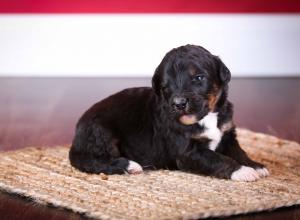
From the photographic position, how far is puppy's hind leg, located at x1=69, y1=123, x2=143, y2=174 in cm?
298

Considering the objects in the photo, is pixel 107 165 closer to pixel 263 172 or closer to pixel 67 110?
pixel 263 172

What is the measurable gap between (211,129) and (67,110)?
2194mm

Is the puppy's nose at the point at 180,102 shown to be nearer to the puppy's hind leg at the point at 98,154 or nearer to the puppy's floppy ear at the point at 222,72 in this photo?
the puppy's floppy ear at the point at 222,72

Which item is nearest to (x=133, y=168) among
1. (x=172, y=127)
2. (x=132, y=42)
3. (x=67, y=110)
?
(x=172, y=127)

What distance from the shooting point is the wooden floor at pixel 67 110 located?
2639 millimetres

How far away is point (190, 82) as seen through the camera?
2.75 m

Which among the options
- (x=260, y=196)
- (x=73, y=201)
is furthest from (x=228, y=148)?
(x=73, y=201)

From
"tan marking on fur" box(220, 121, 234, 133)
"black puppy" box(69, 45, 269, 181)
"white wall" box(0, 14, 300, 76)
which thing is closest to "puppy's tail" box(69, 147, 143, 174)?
"black puppy" box(69, 45, 269, 181)

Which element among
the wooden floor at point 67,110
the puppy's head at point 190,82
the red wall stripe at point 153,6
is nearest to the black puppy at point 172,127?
the puppy's head at point 190,82

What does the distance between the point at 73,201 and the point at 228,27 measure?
3.97 metres

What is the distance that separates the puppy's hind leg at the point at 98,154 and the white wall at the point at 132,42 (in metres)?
3.21

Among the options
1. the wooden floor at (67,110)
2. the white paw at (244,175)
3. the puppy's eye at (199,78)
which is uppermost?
the puppy's eye at (199,78)

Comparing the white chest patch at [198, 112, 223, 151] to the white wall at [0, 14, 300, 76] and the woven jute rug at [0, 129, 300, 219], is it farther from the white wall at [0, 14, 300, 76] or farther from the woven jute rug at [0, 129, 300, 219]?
the white wall at [0, 14, 300, 76]

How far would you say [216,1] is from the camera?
631 cm
